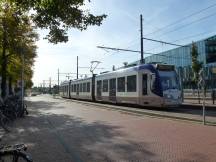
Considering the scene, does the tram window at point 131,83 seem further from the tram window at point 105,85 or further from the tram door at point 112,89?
the tram window at point 105,85

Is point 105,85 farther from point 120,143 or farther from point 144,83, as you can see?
point 120,143

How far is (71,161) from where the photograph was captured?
720 centimetres

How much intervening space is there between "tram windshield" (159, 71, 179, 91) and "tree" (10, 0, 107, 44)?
7367 mm

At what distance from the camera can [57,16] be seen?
41.8 ft

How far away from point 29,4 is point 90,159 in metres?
7.02

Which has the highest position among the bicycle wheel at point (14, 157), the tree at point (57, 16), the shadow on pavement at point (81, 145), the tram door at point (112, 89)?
the tree at point (57, 16)

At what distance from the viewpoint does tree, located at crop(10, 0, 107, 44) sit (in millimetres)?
11602

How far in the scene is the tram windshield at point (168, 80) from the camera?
2053 centimetres

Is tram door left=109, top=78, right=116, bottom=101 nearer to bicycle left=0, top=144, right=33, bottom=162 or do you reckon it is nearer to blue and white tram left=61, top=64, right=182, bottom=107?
blue and white tram left=61, top=64, right=182, bottom=107

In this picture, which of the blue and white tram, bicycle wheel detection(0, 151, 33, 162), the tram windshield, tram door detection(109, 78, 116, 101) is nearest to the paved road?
bicycle wheel detection(0, 151, 33, 162)

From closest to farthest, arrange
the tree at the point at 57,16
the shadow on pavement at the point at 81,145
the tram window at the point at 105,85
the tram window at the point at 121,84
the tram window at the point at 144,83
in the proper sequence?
the shadow on pavement at the point at 81,145
the tree at the point at 57,16
the tram window at the point at 144,83
the tram window at the point at 121,84
the tram window at the point at 105,85

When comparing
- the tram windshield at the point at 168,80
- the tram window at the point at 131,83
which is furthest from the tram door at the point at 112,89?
the tram windshield at the point at 168,80

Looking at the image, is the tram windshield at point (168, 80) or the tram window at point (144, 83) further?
the tram window at point (144, 83)

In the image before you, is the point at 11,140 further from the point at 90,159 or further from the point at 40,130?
the point at 90,159
